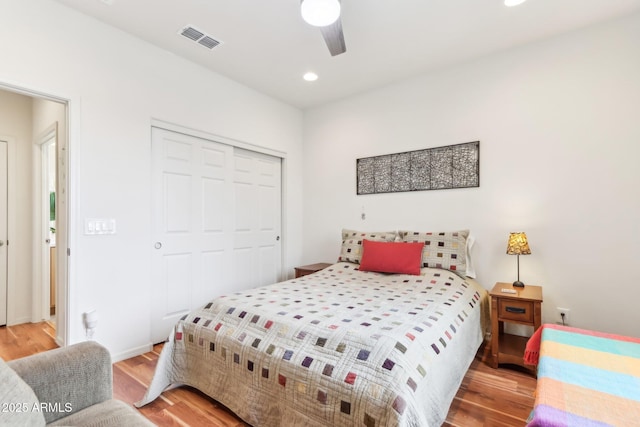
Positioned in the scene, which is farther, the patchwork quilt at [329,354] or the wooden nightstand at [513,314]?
the wooden nightstand at [513,314]

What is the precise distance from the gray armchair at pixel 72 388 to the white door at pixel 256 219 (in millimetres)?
2265

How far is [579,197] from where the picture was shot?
99.8 inches

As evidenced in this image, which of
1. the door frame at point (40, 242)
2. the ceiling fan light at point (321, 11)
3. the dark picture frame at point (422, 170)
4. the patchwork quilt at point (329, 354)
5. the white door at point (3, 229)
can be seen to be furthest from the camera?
the door frame at point (40, 242)

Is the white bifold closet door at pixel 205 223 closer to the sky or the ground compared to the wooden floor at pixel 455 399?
closer to the sky

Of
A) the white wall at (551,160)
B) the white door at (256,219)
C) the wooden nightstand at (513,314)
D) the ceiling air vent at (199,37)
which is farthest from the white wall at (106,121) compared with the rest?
the wooden nightstand at (513,314)

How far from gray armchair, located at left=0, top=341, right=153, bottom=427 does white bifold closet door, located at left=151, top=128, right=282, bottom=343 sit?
1.65 m

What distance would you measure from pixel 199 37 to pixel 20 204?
2.72 meters

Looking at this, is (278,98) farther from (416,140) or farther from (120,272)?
(120,272)

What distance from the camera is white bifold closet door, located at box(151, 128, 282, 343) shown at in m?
2.86

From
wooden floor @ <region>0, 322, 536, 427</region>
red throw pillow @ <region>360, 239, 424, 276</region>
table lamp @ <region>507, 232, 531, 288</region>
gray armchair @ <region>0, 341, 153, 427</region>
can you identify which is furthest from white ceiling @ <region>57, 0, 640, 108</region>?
wooden floor @ <region>0, 322, 536, 427</region>

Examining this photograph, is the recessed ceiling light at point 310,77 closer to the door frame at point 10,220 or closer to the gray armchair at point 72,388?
the gray armchair at point 72,388

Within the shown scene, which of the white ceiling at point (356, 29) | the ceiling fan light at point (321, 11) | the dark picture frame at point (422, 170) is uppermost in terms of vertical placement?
the white ceiling at point (356, 29)

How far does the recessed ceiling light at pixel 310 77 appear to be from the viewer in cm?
328

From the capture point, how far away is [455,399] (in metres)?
1.93
